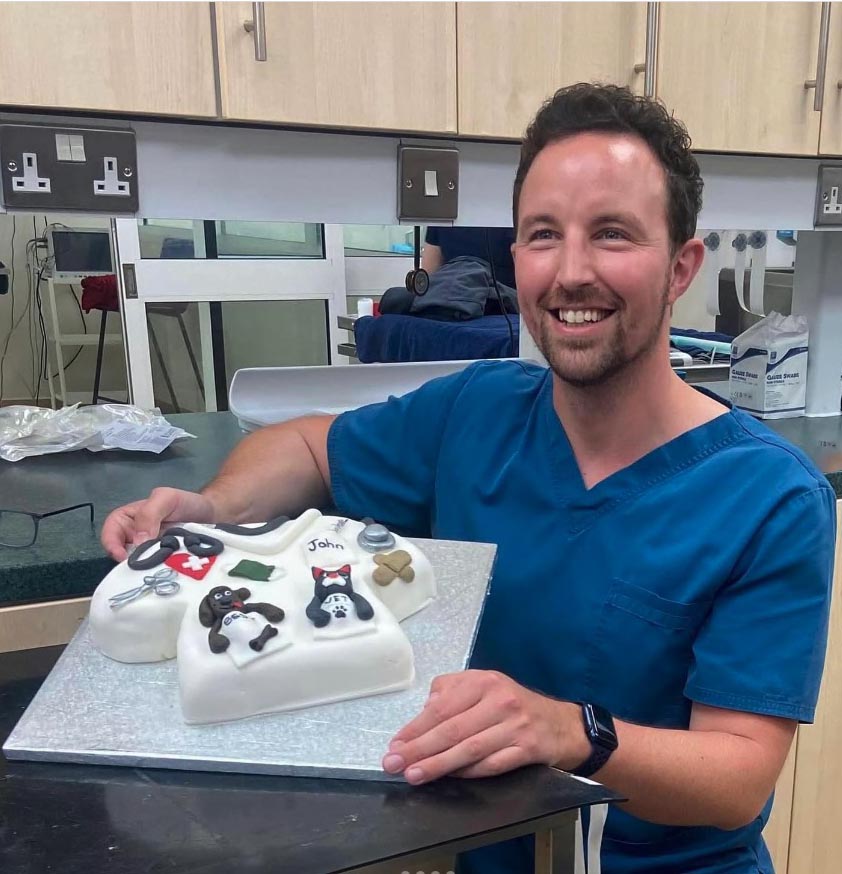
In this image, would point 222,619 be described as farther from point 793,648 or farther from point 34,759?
point 793,648

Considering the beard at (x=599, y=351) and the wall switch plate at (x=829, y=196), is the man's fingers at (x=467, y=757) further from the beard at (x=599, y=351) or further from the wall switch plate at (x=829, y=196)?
the wall switch plate at (x=829, y=196)

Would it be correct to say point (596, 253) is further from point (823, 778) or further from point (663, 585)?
point (823, 778)

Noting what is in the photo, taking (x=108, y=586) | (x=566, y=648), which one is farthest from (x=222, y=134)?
(x=566, y=648)

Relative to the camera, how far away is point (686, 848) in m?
0.83

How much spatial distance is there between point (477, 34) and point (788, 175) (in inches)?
26.7

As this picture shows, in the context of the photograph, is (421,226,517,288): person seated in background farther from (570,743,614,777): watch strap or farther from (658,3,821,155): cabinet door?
(570,743,614,777): watch strap

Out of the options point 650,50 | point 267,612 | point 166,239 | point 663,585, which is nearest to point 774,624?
point 663,585

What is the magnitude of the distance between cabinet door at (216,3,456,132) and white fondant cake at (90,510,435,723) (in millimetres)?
553

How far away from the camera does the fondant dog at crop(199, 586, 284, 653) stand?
0.56 meters

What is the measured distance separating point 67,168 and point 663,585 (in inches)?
31.6

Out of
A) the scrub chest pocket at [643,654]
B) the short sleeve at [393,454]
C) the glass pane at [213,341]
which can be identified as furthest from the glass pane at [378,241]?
the scrub chest pocket at [643,654]

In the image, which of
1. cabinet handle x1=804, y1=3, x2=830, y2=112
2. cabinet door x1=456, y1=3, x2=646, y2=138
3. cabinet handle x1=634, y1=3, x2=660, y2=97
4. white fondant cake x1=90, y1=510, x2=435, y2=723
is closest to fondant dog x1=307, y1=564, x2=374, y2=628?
white fondant cake x1=90, y1=510, x2=435, y2=723

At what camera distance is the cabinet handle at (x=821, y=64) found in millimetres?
1267

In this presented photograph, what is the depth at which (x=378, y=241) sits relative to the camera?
1916mm
